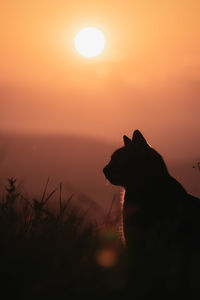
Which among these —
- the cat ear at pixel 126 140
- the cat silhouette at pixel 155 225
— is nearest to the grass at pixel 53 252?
the cat silhouette at pixel 155 225

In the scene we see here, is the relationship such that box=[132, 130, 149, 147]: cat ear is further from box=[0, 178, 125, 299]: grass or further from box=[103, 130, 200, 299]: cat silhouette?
box=[0, 178, 125, 299]: grass

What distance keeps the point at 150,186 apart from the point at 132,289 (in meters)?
3.05

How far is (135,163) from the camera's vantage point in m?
7.12

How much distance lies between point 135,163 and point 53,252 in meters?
3.58

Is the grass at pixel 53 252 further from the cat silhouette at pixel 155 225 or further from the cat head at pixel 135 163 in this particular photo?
the cat head at pixel 135 163

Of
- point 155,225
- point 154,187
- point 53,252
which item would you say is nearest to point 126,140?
point 154,187

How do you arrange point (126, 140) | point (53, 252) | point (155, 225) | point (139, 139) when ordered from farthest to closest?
point (126, 140) < point (139, 139) < point (155, 225) < point (53, 252)

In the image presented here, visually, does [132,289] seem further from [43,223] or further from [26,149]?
[26,149]

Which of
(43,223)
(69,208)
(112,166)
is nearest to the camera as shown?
(43,223)

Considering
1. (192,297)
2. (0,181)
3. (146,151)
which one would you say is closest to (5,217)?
(0,181)

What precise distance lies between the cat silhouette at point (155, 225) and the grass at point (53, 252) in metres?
0.25

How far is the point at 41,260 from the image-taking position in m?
3.65

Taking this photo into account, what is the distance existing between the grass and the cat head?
2352mm

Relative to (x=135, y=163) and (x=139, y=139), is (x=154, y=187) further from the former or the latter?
(x=139, y=139)
